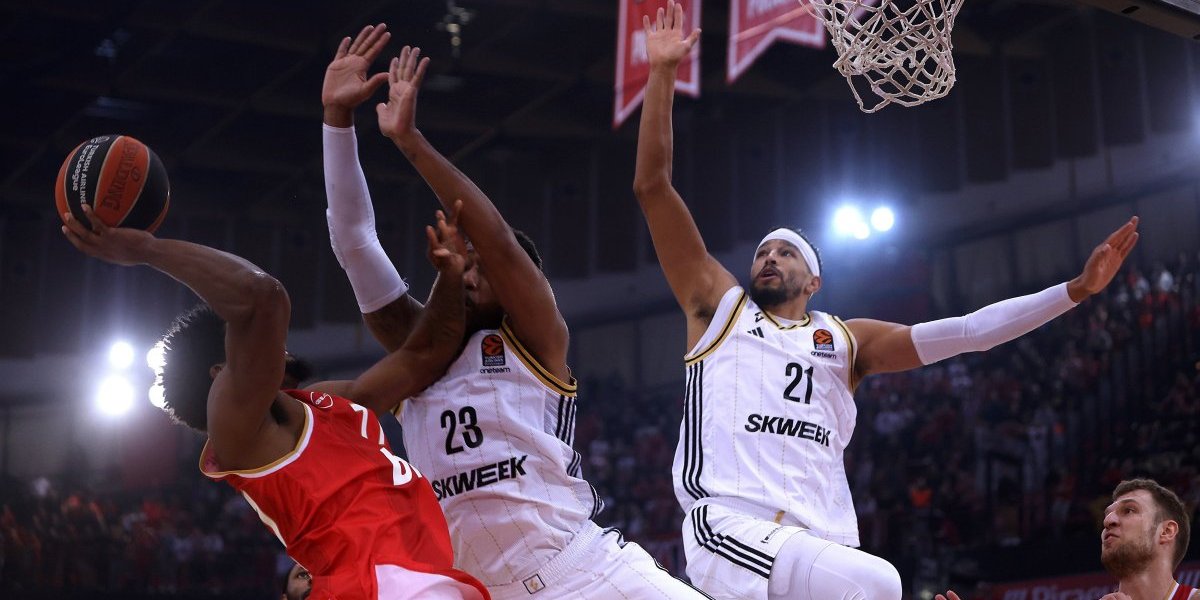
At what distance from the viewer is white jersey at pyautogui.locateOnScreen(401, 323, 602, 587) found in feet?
12.9

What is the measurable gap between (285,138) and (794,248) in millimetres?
14365

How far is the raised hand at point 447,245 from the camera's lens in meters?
3.83

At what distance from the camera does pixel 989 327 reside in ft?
15.9

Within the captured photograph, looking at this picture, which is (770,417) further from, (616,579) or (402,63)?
(402,63)

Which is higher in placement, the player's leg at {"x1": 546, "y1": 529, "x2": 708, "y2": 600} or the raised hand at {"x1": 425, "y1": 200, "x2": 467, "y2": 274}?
the raised hand at {"x1": 425, "y1": 200, "x2": 467, "y2": 274}

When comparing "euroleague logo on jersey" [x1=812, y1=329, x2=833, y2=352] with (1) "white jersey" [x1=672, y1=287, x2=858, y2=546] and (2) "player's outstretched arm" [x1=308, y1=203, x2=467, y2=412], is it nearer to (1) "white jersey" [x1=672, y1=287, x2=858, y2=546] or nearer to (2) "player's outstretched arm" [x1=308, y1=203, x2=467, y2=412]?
(1) "white jersey" [x1=672, y1=287, x2=858, y2=546]

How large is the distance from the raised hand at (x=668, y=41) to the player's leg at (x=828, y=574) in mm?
1902

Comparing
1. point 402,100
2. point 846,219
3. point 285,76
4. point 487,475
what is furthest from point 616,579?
point 846,219

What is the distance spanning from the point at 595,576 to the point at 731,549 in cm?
63

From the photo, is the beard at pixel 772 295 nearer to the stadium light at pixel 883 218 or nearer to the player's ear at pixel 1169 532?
the player's ear at pixel 1169 532

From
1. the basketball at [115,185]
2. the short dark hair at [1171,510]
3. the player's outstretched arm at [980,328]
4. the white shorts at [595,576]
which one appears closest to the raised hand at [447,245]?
the basketball at [115,185]

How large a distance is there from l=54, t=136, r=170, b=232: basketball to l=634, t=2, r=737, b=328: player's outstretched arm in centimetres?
178

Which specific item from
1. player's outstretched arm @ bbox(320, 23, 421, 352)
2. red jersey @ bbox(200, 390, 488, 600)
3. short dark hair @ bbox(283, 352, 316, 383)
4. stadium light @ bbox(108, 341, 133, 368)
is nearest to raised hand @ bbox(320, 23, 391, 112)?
player's outstretched arm @ bbox(320, 23, 421, 352)

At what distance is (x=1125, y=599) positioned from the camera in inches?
160
